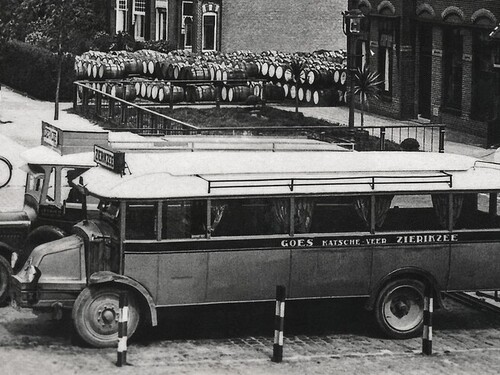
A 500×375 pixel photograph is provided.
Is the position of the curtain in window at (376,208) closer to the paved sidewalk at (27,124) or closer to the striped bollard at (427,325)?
the striped bollard at (427,325)

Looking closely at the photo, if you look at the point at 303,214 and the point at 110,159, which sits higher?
the point at 110,159

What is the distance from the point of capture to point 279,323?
14188 millimetres

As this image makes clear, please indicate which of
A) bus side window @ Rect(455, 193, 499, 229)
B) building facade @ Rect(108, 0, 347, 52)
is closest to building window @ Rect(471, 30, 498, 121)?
Answer: bus side window @ Rect(455, 193, 499, 229)

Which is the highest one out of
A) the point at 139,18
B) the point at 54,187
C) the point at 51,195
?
the point at 139,18

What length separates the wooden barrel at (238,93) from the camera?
4391 centimetres

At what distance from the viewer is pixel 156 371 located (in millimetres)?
13750

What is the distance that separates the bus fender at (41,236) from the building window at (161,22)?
44943 mm

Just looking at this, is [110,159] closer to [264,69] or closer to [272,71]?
[272,71]

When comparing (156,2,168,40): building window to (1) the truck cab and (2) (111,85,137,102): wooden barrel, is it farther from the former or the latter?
(1) the truck cab

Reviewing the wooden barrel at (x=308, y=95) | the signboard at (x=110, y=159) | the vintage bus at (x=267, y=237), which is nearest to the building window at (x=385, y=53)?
the wooden barrel at (x=308, y=95)

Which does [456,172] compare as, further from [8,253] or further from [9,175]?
[9,175]

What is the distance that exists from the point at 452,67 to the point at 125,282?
81.3 feet

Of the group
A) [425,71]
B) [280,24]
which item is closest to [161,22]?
[280,24]

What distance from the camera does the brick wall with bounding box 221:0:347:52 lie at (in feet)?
187
